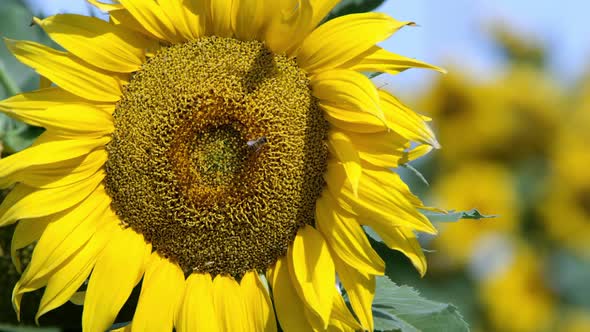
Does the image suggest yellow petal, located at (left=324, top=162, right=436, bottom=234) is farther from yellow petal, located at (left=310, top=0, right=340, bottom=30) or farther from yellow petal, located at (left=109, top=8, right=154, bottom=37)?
yellow petal, located at (left=109, top=8, right=154, bottom=37)

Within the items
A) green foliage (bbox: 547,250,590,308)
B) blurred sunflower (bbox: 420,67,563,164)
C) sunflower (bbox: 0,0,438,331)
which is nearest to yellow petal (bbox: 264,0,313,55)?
sunflower (bbox: 0,0,438,331)

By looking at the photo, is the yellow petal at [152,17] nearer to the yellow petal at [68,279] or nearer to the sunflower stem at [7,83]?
the yellow petal at [68,279]

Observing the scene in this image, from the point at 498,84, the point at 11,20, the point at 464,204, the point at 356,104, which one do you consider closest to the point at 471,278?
the point at 464,204

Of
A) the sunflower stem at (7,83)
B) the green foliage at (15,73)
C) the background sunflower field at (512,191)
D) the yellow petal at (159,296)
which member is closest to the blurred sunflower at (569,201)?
the background sunflower field at (512,191)

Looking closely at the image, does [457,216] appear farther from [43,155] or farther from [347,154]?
[43,155]

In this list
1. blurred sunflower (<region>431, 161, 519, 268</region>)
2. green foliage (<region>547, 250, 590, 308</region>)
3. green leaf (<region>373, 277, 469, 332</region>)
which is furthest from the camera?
green foliage (<region>547, 250, 590, 308</region>)

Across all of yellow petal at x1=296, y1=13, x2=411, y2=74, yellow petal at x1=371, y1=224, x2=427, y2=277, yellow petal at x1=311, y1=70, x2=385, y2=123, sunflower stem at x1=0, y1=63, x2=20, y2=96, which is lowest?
yellow petal at x1=371, y1=224, x2=427, y2=277

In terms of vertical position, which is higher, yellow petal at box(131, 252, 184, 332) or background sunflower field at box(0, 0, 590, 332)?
yellow petal at box(131, 252, 184, 332)

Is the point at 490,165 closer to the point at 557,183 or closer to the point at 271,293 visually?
the point at 557,183
